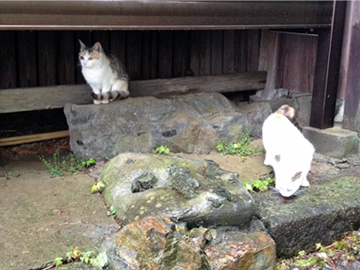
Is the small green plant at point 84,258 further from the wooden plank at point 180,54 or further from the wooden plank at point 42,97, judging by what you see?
the wooden plank at point 180,54

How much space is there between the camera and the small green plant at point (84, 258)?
10.8 ft

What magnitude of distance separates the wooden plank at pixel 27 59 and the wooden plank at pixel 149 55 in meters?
1.67

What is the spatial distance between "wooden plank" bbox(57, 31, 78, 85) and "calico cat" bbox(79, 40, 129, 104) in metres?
0.69

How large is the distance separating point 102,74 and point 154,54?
143 centimetres

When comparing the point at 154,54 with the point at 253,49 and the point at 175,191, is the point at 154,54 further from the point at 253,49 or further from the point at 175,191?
the point at 175,191

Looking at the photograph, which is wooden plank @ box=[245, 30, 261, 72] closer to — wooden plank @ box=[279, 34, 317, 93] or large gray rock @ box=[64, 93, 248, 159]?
wooden plank @ box=[279, 34, 317, 93]

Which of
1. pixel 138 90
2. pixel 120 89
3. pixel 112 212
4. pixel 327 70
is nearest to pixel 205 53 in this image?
pixel 138 90

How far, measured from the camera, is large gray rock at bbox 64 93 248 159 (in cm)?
543

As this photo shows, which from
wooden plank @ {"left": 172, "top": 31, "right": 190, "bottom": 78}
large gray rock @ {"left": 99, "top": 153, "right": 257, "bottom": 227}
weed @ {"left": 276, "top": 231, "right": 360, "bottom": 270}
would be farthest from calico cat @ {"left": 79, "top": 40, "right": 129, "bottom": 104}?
weed @ {"left": 276, "top": 231, "right": 360, "bottom": 270}

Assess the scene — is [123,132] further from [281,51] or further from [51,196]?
[281,51]

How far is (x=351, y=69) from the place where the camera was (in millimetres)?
Result: 5832

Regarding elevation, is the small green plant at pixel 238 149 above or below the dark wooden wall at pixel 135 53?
below

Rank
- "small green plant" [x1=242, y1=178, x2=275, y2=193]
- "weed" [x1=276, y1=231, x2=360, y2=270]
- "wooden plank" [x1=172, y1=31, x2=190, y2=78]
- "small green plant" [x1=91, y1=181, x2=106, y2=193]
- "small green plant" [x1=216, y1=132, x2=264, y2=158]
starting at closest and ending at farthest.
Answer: "weed" [x1=276, y1=231, x2=360, y2=270], "small green plant" [x1=91, y1=181, x2=106, y2=193], "small green plant" [x1=242, y1=178, x2=275, y2=193], "small green plant" [x1=216, y1=132, x2=264, y2=158], "wooden plank" [x1=172, y1=31, x2=190, y2=78]

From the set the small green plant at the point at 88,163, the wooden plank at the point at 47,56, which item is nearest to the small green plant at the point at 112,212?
the small green plant at the point at 88,163
